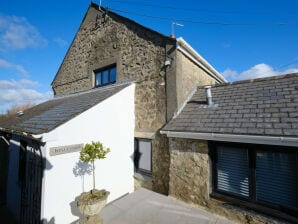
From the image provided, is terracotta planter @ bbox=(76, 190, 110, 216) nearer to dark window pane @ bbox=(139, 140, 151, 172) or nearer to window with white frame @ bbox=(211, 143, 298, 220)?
dark window pane @ bbox=(139, 140, 151, 172)

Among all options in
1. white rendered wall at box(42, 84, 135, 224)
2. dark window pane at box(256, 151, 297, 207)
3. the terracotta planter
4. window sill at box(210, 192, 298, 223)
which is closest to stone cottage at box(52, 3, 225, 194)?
white rendered wall at box(42, 84, 135, 224)

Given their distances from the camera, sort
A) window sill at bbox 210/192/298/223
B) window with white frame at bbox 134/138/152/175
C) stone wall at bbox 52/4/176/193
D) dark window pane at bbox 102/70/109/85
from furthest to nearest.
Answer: dark window pane at bbox 102/70/109/85 < window with white frame at bbox 134/138/152/175 < stone wall at bbox 52/4/176/193 < window sill at bbox 210/192/298/223

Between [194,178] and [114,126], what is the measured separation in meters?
3.61

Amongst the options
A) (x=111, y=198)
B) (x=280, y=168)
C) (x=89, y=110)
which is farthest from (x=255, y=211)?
(x=89, y=110)

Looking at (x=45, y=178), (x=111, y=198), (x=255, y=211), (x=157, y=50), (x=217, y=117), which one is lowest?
(x=111, y=198)

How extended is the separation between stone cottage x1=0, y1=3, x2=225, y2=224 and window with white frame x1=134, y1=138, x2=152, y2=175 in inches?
1.7

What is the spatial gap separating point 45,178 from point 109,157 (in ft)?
7.42

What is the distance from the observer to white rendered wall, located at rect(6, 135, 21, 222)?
20.3 ft

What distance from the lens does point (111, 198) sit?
20.1ft

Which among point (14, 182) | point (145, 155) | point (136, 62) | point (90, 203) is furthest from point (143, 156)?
point (14, 182)

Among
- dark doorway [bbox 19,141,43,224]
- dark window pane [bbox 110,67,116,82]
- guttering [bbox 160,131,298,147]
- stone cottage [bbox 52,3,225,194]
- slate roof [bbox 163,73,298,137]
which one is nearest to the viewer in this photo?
guttering [bbox 160,131,298,147]

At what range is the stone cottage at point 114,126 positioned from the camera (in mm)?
4711

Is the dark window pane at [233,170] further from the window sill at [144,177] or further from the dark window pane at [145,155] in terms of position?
the dark window pane at [145,155]

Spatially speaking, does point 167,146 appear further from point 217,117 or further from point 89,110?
point 89,110
